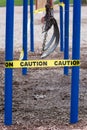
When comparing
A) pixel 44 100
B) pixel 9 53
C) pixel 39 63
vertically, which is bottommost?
pixel 44 100

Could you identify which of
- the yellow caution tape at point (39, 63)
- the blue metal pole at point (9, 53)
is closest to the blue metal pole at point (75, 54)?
the yellow caution tape at point (39, 63)

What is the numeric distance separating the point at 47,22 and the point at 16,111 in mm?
1310

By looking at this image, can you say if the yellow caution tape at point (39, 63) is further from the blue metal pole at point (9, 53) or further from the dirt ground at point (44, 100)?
the dirt ground at point (44, 100)

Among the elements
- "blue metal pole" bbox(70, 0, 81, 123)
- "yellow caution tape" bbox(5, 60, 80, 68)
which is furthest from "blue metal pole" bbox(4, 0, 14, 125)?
"blue metal pole" bbox(70, 0, 81, 123)

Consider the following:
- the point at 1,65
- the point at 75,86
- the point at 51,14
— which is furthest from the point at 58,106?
the point at 1,65

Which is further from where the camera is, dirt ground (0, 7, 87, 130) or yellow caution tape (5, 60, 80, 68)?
dirt ground (0, 7, 87, 130)

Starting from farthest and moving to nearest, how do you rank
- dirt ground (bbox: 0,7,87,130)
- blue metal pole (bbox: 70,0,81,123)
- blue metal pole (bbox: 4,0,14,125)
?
dirt ground (bbox: 0,7,87,130)
blue metal pole (bbox: 70,0,81,123)
blue metal pole (bbox: 4,0,14,125)

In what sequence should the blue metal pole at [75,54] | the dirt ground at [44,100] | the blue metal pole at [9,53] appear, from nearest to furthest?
1. the blue metal pole at [9,53]
2. the blue metal pole at [75,54]
3. the dirt ground at [44,100]

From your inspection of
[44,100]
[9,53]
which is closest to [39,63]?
[9,53]

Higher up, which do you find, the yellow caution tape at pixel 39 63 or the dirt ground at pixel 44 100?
the yellow caution tape at pixel 39 63

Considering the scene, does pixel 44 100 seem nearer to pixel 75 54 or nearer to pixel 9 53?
pixel 75 54

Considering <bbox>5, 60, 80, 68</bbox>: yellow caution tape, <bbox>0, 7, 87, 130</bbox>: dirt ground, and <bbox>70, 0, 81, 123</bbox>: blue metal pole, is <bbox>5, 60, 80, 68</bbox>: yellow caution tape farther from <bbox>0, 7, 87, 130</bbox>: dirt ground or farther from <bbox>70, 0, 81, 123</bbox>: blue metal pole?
<bbox>0, 7, 87, 130</bbox>: dirt ground

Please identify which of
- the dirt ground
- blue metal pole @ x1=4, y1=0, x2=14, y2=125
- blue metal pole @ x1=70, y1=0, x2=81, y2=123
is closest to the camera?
blue metal pole @ x1=4, y1=0, x2=14, y2=125

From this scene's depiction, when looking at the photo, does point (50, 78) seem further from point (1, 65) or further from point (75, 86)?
point (75, 86)
